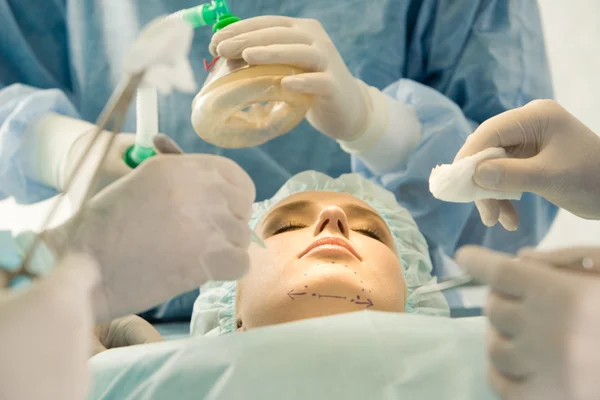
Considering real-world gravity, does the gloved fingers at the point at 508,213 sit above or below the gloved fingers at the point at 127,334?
above

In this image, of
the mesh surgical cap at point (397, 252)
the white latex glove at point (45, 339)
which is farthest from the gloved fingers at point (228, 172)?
the mesh surgical cap at point (397, 252)

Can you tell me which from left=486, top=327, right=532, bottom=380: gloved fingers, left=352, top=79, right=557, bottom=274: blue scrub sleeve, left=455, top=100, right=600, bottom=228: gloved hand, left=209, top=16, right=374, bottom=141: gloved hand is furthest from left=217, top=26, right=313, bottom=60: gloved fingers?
left=486, top=327, right=532, bottom=380: gloved fingers

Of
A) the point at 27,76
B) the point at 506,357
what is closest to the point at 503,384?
the point at 506,357

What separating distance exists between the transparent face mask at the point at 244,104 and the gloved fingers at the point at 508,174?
326mm

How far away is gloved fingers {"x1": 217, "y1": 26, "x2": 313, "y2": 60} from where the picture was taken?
0.88 metres

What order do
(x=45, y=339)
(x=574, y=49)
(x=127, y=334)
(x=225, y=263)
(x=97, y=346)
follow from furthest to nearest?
(x=574, y=49) → (x=127, y=334) → (x=97, y=346) → (x=225, y=263) → (x=45, y=339)

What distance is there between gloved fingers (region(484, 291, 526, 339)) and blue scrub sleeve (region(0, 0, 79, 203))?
2.64ft

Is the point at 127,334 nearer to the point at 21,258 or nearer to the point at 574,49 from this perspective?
the point at 21,258

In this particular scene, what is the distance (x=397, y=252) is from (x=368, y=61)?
0.54 m

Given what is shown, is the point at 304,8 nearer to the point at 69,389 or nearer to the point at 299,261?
the point at 299,261

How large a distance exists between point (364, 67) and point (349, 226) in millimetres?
544

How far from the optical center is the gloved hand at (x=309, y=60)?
0.88 meters

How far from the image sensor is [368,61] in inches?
58.7

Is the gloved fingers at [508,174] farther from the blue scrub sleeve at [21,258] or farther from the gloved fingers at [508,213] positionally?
the blue scrub sleeve at [21,258]
